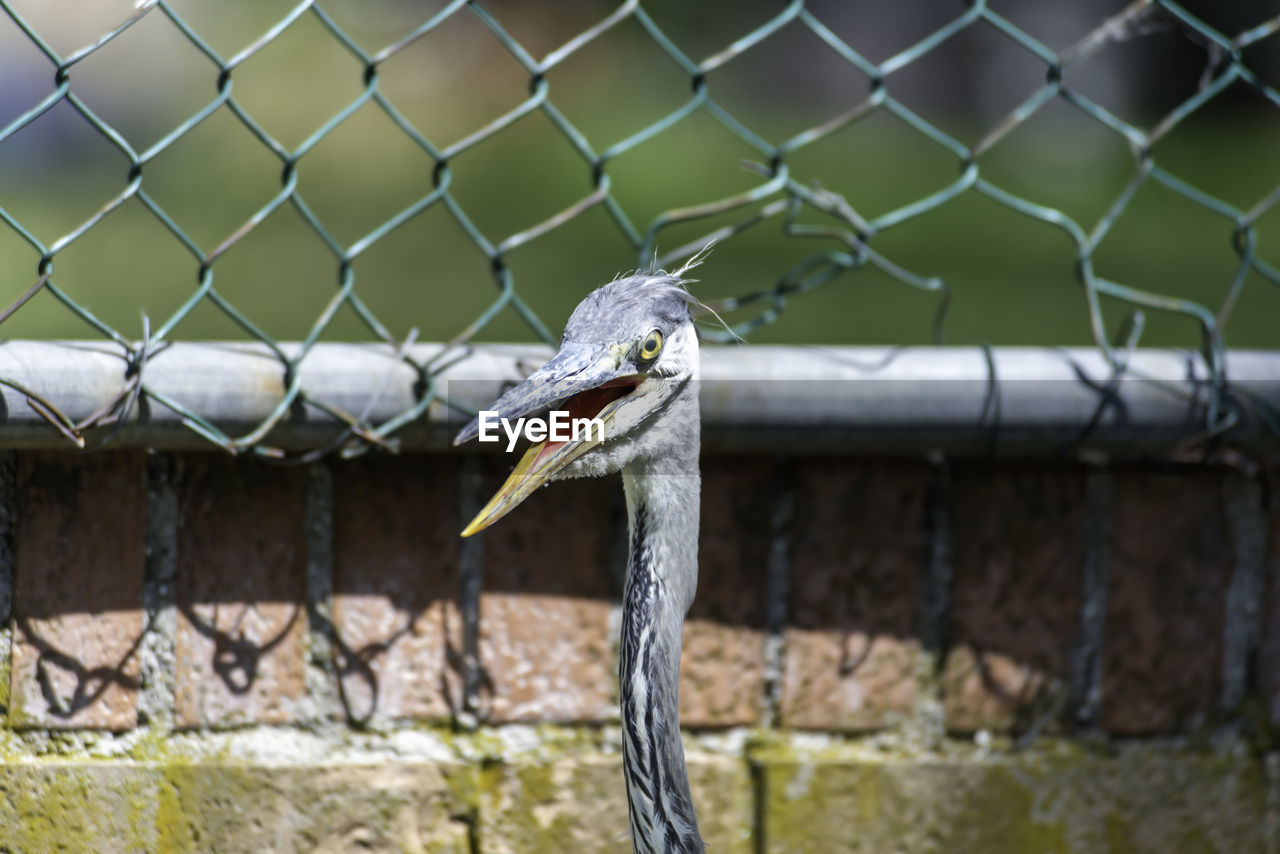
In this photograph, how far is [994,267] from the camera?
2438 millimetres

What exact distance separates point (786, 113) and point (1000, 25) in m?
3.51

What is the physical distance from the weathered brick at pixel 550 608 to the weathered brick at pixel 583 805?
0.14 feet

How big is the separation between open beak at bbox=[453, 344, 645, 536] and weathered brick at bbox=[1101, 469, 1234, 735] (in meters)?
0.49

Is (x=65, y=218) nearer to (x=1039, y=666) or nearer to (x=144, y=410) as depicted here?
(x=144, y=410)

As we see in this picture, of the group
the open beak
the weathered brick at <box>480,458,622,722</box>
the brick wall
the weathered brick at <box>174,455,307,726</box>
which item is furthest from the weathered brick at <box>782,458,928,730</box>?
the weathered brick at <box>174,455,307,726</box>

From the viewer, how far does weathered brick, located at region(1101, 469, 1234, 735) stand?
3.40ft

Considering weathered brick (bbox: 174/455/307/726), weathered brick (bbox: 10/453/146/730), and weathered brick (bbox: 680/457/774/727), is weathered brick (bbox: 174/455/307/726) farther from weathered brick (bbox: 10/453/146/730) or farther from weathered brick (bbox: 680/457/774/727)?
weathered brick (bbox: 680/457/774/727)

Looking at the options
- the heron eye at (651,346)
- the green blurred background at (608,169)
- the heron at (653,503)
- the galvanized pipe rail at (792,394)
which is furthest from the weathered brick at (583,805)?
the green blurred background at (608,169)

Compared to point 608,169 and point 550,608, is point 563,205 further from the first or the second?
point 550,608

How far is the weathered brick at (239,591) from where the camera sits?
0.94 metres

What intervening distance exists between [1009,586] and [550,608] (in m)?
0.38

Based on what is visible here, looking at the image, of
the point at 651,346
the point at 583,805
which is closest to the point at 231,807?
the point at 583,805

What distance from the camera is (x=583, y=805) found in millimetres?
1001

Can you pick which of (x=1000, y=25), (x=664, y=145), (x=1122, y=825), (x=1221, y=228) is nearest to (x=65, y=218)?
(x=664, y=145)
